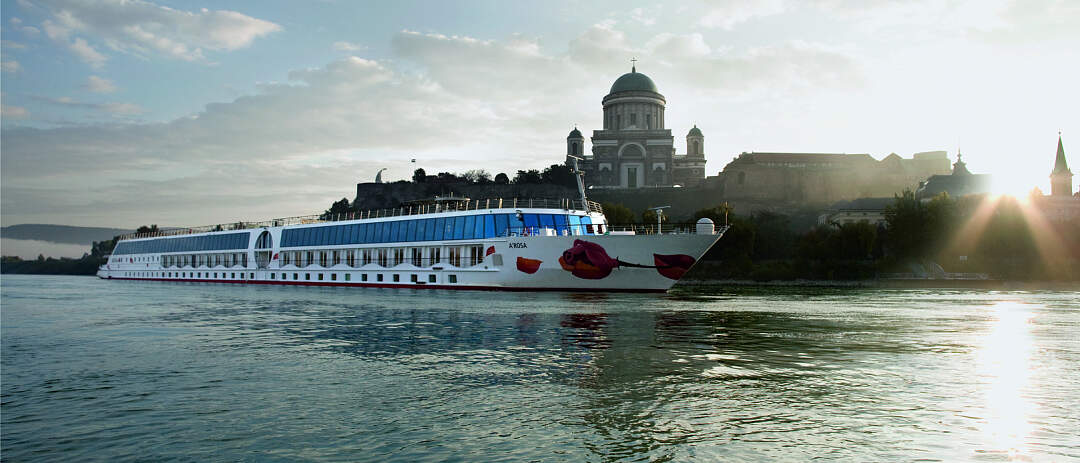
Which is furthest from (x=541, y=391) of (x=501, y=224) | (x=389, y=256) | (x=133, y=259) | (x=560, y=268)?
(x=133, y=259)

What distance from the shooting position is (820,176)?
118000 millimetres

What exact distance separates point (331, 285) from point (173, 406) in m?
44.1

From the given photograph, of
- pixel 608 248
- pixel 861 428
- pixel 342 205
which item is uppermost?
pixel 342 205

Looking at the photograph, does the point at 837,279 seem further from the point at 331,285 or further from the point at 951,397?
→ the point at 951,397

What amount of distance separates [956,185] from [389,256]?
88.4m

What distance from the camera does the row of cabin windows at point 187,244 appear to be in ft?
200

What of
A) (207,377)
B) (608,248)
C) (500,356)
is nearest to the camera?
(207,377)

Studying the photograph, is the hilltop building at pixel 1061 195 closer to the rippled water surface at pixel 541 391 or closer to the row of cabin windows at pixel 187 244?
the rippled water surface at pixel 541 391

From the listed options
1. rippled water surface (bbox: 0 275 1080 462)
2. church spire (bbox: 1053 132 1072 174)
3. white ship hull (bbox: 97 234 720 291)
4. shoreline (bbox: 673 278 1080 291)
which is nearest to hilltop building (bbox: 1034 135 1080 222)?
church spire (bbox: 1053 132 1072 174)

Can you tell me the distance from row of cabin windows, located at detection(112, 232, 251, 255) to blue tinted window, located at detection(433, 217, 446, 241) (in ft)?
Result: 77.1

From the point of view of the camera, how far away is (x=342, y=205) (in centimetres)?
13700

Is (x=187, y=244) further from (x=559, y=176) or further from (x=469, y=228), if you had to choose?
(x=559, y=176)

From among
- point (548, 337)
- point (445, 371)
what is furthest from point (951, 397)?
point (548, 337)

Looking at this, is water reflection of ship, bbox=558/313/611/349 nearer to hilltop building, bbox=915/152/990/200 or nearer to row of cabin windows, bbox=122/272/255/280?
row of cabin windows, bbox=122/272/255/280
